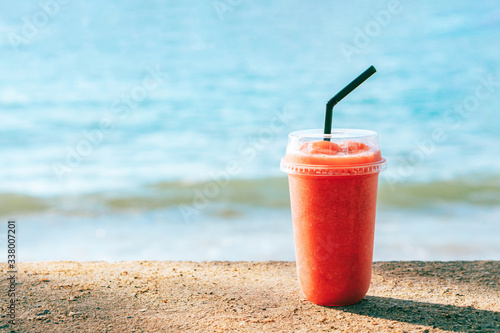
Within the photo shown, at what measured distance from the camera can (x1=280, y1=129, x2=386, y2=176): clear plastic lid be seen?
236 centimetres

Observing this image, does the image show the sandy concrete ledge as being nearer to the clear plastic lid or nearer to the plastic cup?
the plastic cup

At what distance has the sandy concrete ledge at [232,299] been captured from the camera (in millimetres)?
2332

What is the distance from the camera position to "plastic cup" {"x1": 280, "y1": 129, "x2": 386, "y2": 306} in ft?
7.85

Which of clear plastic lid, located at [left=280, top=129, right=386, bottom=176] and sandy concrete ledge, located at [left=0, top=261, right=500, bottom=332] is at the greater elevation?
clear plastic lid, located at [left=280, top=129, right=386, bottom=176]

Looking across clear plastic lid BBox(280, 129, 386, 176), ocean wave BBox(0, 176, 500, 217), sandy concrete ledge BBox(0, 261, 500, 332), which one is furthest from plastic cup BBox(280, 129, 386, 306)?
ocean wave BBox(0, 176, 500, 217)

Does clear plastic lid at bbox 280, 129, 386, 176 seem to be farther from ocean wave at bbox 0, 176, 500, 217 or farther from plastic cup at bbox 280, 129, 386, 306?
ocean wave at bbox 0, 176, 500, 217

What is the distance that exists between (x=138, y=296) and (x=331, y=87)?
833 centimetres

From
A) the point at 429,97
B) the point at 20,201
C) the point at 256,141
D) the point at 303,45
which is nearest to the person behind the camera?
the point at 20,201

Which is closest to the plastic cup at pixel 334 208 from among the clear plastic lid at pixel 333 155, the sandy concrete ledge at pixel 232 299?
the clear plastic lid at pixel 333 155

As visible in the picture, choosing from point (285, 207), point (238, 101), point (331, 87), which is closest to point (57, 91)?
point (238, 101)

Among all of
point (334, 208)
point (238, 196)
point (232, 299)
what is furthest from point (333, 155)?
point (238, 196)

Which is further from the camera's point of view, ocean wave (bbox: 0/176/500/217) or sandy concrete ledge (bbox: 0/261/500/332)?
ocean wave (bbox: 0/176/500/217)

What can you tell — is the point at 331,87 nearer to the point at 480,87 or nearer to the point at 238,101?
the point at 238,101

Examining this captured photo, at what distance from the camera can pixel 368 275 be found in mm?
2594
